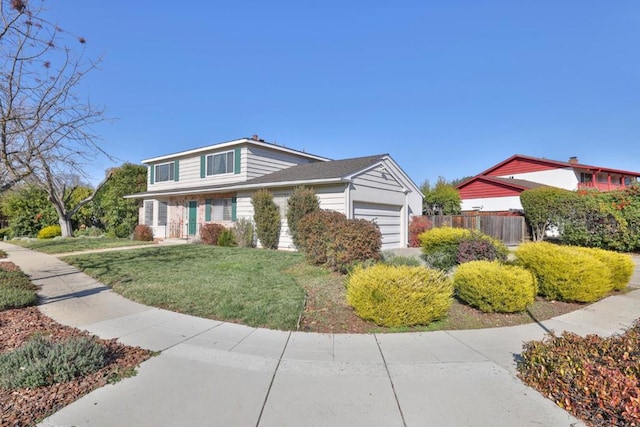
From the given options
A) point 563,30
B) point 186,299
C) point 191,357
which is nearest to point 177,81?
point 186,299

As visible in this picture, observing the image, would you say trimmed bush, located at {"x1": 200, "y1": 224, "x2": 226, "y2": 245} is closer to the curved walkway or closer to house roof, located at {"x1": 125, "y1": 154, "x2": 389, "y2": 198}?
house roof, located at {"x1": 125, "y1": 154, "x2": 389, "y2": 198}

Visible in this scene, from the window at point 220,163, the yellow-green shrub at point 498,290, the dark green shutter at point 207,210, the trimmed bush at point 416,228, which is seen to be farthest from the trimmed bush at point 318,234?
the dark green shutter at point 207,210

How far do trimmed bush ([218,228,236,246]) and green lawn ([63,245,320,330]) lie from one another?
11.0ft

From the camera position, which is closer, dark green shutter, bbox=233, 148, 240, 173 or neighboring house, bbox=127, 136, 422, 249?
neighboring house, bbox=127, 136, 422, 249

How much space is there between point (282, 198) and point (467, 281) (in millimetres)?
9780

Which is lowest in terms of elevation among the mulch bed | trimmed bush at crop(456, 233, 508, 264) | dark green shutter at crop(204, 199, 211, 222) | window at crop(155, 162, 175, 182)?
the mulch bed

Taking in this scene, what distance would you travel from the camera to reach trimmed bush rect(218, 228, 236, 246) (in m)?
14.4

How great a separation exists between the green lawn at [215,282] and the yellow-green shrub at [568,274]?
4648mm

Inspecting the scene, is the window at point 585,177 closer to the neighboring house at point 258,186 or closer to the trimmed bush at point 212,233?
the neighboring house at point 258,186

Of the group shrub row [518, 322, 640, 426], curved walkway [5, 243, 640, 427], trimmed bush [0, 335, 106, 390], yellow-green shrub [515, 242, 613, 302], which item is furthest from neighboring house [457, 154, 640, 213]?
trimmed bush [0, 335, 106, 390]

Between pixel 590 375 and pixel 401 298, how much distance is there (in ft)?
7.22

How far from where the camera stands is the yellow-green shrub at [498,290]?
501cm

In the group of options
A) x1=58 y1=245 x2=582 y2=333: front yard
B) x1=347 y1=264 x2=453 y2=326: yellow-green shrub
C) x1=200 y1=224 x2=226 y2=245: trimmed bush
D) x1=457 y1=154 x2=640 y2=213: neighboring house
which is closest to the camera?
x1=347 y1=264 x2=453 y2=326: yellow-green shrub

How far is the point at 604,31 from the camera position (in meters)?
8.64
